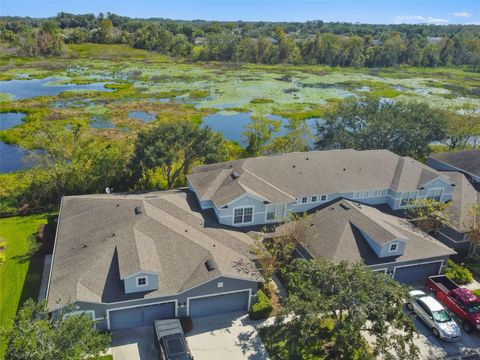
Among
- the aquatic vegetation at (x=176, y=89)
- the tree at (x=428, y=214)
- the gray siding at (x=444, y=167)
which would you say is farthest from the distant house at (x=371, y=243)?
the aquatic vegetation at (x=176, y=89)

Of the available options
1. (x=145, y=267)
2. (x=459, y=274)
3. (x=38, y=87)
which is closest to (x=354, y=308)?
(x=145, y=267)

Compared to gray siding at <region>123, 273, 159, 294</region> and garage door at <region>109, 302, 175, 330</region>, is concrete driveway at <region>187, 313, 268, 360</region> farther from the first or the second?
gray siding at <region>123, 273, 159, 294</region>

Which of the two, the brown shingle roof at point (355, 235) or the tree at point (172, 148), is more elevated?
the tree at point (172, 148)

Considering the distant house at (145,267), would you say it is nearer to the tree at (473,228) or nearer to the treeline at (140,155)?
the treeline at (140,155)

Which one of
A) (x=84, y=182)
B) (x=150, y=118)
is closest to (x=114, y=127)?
(x=150, y=118)

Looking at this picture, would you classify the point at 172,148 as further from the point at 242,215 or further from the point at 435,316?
the point at 435,316

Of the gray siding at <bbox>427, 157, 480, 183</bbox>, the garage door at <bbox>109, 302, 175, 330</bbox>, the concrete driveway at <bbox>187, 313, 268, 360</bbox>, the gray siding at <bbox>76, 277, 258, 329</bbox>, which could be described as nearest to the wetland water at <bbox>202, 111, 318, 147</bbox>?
the gray siding at <bbox>427, 157, 480, 183</bbox>
